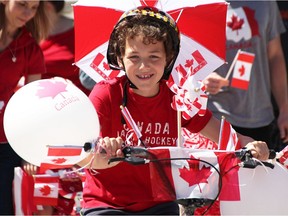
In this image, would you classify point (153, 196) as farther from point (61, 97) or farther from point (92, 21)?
point (92, 21)

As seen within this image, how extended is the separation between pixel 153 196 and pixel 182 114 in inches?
20.2

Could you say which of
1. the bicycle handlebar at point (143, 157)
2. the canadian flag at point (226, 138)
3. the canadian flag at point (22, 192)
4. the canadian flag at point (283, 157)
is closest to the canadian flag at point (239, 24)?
the canadian flag at point (22, 192)

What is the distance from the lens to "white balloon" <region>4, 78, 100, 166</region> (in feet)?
12.3

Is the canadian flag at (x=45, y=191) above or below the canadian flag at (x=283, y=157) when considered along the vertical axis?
below

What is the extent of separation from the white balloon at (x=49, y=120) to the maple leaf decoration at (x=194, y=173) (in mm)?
418

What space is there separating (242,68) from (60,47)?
5.82 feet

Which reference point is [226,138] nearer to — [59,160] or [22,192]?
[59,160]

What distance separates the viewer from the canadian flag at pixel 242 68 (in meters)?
6.12

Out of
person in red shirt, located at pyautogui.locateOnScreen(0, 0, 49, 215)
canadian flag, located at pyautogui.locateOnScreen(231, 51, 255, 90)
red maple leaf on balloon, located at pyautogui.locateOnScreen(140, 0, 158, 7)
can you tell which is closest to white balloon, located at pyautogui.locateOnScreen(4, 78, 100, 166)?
red maple leaf on balloon, located at pyautogui.locateOnScreen(140, 0, 158, 7)

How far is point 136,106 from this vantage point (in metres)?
4.32

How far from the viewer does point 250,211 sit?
13.1ft

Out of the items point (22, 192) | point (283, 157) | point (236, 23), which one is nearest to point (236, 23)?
point (236, 23)

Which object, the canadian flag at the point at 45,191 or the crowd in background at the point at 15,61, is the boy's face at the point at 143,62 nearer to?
the crowd in background at the point at 15,61

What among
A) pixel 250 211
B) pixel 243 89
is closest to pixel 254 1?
pixel 243 89
